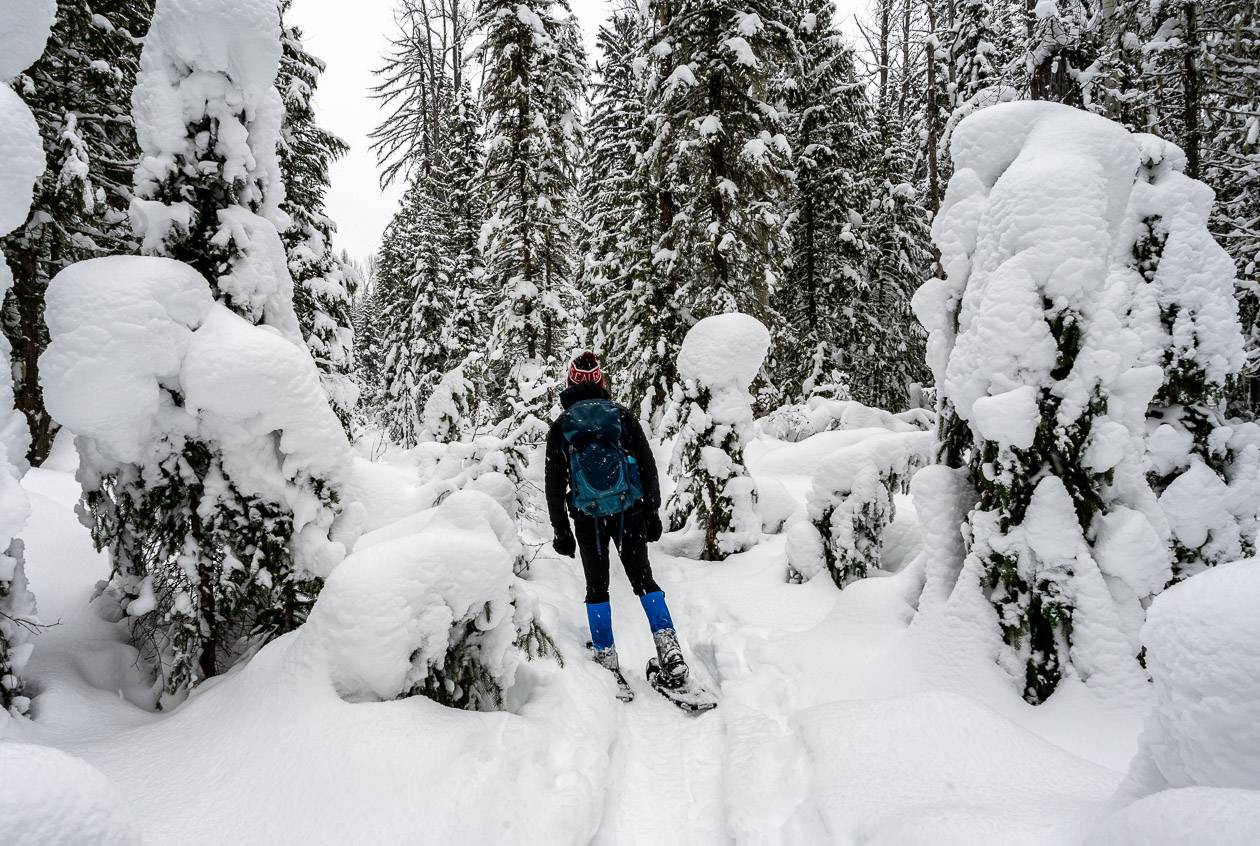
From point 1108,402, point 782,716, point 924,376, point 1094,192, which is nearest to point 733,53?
point 1094,192

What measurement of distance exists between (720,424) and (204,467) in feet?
18.5

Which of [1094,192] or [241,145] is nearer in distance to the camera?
[1094,192]

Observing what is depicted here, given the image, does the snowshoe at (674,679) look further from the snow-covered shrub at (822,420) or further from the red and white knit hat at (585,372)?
the snow-covered shrub at (822,420)

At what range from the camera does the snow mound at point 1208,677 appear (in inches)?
62.6

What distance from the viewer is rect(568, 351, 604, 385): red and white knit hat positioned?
5238 millimetres

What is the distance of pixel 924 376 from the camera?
22.3 meters

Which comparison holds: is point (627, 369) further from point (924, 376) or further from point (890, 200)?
point (924, 376)

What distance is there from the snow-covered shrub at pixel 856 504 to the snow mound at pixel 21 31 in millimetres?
6640

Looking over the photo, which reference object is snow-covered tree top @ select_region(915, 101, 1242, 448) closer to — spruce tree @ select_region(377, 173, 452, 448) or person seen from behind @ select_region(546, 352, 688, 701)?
person seen from behind @ select_region(546, 352, 688, 701)

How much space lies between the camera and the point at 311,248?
1190cm

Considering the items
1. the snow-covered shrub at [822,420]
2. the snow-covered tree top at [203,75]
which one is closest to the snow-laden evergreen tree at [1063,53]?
the snow-covered shrub at [822,420]

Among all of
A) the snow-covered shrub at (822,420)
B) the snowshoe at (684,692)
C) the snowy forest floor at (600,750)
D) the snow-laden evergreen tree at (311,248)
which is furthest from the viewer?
the snow-covered shrub at (822,420)

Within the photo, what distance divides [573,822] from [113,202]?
38.1ft

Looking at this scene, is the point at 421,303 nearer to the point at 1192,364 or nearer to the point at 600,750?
the point at 600,750
